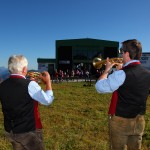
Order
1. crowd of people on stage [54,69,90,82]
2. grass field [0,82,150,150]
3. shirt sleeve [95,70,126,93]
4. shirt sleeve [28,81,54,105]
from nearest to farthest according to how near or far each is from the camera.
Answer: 1. shirt sleeve [28,81,54,105]
2. shirt sleeve [95,70,126,93]
3. grass field [0,82,150,150]
4. crowd of people on stage [54,69,90,82]

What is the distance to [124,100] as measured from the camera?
4461 mm

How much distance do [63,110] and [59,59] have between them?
47.4 metres

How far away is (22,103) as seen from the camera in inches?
167

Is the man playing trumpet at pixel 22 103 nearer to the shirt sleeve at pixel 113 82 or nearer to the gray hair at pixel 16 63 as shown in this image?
the gray hair at pixel 16 63

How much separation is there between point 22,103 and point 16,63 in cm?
59

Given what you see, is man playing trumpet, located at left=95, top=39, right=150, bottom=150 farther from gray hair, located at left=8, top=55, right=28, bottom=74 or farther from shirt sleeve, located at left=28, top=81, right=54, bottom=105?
gray hair, located at left=8, top=55, right=28, bottom=74

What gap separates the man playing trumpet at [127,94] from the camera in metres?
4.39

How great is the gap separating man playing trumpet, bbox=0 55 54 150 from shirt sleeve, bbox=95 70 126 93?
31.3 inches

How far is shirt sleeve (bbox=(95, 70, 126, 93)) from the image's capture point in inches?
170

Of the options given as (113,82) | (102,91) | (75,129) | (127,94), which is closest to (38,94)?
(102,91)

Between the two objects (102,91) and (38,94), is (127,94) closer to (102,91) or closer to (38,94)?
Result: (102,91)

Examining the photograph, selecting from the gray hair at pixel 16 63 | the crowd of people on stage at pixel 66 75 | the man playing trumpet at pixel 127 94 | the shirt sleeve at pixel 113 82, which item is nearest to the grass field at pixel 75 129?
the man playing trumpet at pixel 127 94

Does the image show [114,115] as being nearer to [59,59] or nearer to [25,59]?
[25,59]

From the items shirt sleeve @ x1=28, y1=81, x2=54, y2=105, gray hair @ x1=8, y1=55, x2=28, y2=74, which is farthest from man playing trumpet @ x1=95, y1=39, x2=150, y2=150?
gray hair @ x1=8, y1=55, x2=28, y2=74
